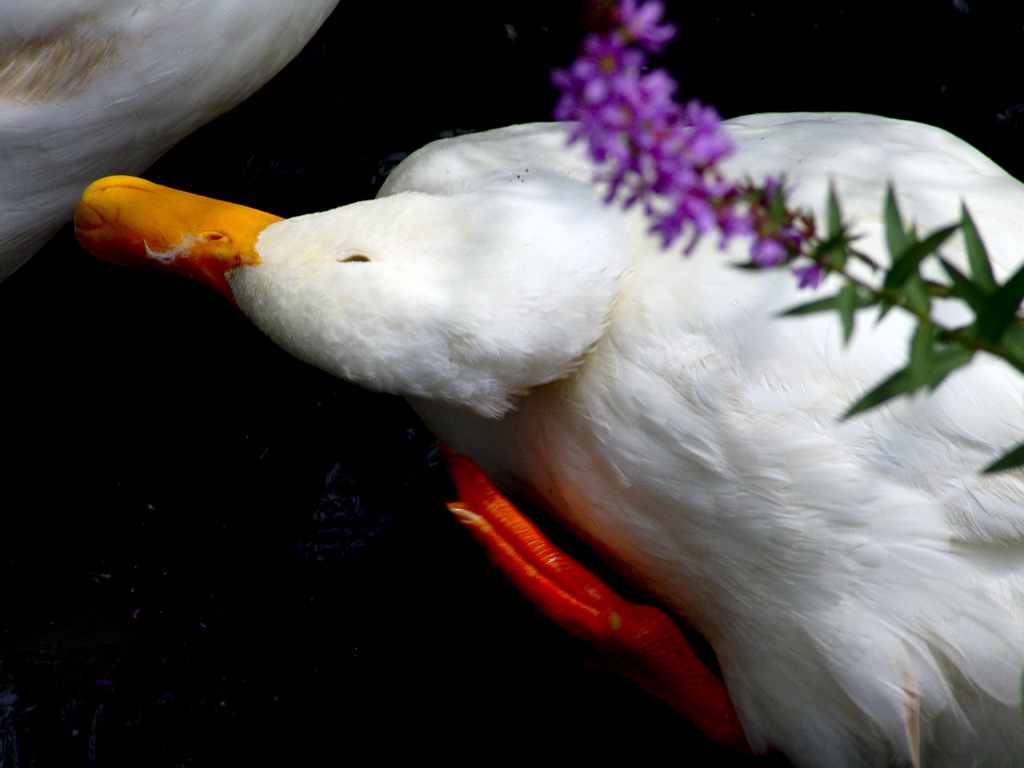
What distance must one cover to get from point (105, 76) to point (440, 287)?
89cm

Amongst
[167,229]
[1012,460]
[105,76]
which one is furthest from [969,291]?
[105,76]

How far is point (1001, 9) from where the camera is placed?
260cm

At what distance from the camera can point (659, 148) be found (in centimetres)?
74

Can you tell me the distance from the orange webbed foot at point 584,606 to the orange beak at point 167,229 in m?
0.63

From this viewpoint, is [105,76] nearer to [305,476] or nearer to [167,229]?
[167,229]

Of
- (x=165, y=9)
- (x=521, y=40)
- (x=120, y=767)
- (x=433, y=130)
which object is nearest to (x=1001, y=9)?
(x=521, y=40)

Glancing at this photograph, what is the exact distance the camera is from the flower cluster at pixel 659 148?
73 centimetres

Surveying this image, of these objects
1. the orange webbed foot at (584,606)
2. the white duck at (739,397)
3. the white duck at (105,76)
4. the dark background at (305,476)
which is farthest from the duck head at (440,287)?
the dark background at (305,476)

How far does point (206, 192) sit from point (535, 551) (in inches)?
Answer: 59.9

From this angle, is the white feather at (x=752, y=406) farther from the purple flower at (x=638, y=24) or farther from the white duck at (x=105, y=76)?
the purple flower at (x=638, y=24)

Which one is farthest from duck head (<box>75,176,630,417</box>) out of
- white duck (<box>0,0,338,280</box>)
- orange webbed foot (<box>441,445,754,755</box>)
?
white duck (<box>0,0,338,280</box>)

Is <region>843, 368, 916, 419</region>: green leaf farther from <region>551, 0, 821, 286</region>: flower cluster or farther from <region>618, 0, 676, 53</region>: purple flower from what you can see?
<region>618, 0, 676, 53</region>: purple flower

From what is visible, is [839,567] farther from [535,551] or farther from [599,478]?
[535,551]

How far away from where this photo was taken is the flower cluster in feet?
2.40
